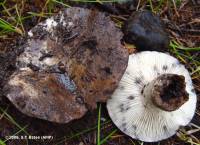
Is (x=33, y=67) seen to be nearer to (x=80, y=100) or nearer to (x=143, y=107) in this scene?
(x=80, y=100)

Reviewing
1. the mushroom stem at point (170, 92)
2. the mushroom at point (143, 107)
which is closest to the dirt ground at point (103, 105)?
the mushroom at point (143, 107)

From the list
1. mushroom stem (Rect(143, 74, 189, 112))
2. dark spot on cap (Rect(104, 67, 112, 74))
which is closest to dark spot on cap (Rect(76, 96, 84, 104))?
dark spot on cap (Rect(104, 67, 112, 74))

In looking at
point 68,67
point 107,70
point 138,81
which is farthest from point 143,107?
point 68,67

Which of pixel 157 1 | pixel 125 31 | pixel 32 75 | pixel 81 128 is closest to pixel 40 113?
pixel 32 75

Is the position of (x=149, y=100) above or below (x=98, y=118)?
above

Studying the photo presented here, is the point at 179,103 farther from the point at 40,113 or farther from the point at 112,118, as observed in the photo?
the point at 40,113

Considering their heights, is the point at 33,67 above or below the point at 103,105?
above

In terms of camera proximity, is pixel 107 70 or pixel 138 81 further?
pixel 138 81
